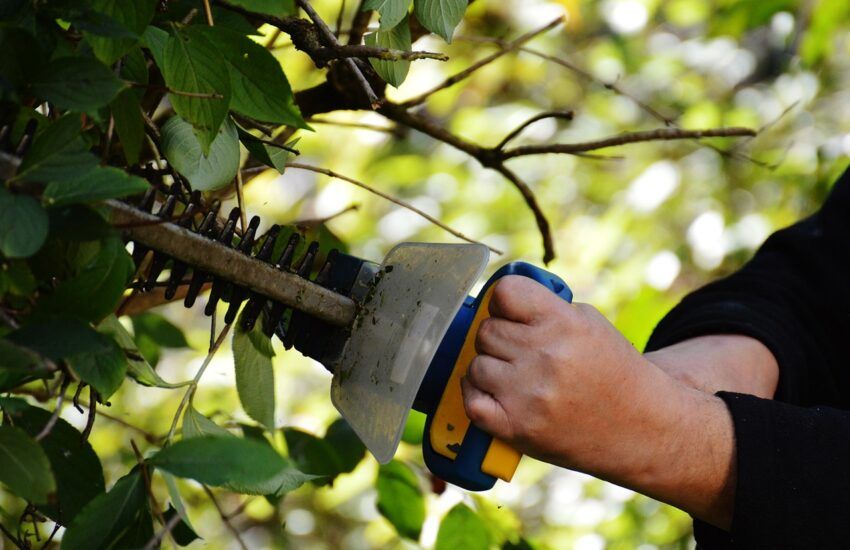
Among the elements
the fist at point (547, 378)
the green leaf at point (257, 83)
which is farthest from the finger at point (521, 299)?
the green leaf at point (257, 83)

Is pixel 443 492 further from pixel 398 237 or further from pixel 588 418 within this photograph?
pixel 398 237

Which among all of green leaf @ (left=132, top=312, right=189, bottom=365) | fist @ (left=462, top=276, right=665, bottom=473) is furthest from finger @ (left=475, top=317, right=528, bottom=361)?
green leaf @ (left=132, top=312, right=189, bottom=365)

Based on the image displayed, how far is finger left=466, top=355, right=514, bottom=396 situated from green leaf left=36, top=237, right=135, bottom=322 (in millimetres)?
302

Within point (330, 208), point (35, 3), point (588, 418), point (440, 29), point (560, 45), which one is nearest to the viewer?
point (35, 3)

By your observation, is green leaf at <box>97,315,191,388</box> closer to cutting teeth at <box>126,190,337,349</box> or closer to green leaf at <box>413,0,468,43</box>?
cutting teeth at <box>126,190,337,349</box>

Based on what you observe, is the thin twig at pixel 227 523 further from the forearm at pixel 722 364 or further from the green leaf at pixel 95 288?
the forearm at pixel 722 364

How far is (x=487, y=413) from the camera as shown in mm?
694

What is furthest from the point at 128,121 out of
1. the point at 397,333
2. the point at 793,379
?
the point at 793,379

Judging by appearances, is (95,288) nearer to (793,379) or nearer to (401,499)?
(401,499)

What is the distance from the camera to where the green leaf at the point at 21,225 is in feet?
1.35

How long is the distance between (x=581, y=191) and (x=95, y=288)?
6.46 feet

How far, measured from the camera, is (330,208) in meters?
1.86

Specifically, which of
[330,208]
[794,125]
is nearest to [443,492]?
[330,208]

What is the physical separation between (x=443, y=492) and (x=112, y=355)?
0.67m
